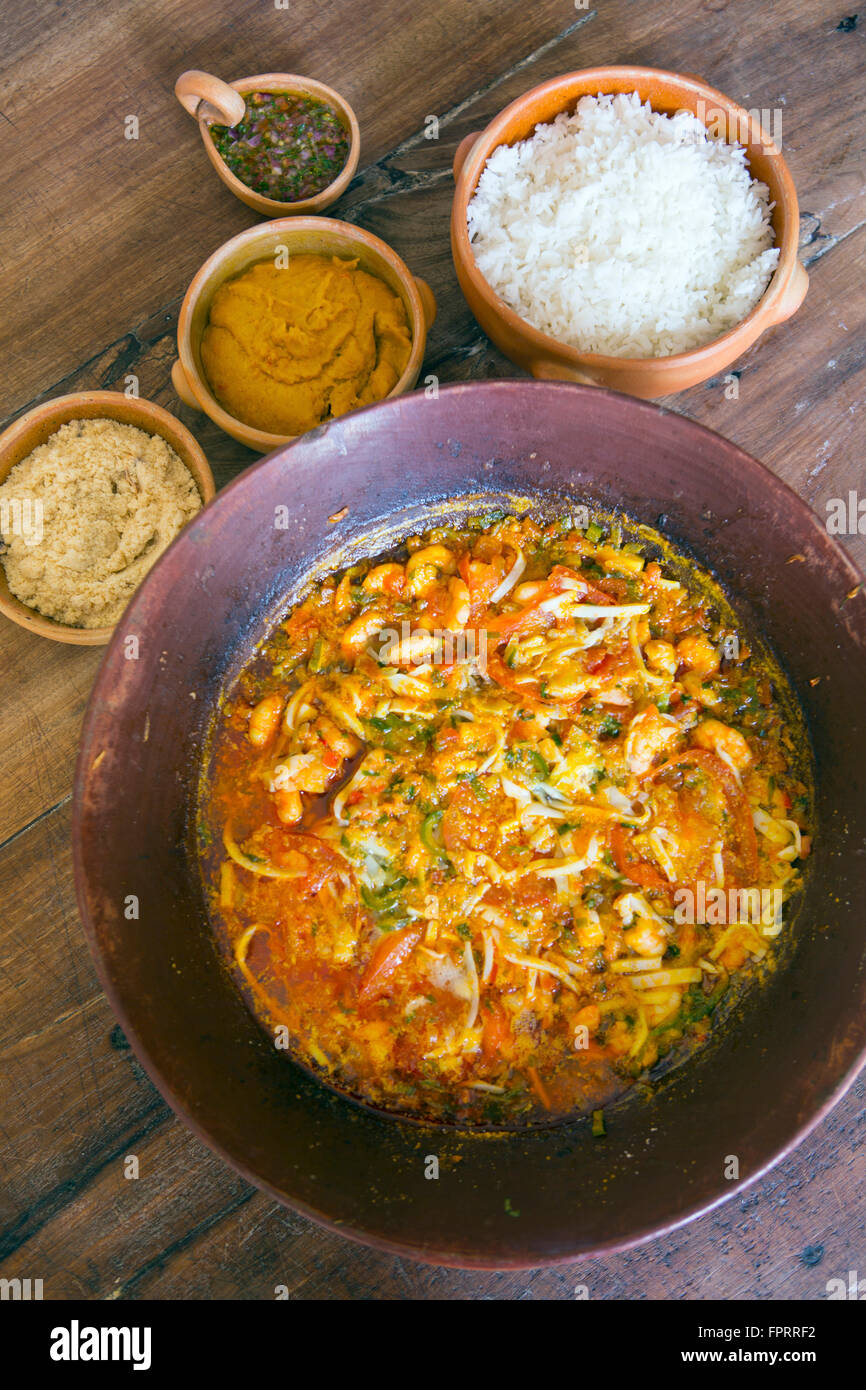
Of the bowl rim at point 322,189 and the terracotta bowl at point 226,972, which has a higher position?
the bowl rim at point 322,189

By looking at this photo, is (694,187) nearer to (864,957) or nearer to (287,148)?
(287,148)

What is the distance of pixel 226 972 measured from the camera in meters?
2.03

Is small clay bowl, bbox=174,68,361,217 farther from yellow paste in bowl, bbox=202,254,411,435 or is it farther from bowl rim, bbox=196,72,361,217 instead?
yellow paste in bowl, bbox=202,254,411,435

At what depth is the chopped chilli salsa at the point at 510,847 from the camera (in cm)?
199

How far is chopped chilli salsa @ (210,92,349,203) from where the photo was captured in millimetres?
2291

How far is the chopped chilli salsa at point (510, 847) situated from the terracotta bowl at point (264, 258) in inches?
19.4

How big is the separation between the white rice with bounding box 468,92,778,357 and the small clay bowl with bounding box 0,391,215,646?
82 centimetres

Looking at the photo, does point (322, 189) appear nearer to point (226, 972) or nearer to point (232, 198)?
point (232, 198)

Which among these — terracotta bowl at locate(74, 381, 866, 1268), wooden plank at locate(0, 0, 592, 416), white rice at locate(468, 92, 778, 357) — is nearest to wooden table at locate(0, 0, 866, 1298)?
wooden plank at locate(0, 0, 592, 416)

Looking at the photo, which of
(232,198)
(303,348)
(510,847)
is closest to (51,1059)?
(510,847)

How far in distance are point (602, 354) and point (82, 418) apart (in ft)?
4.15

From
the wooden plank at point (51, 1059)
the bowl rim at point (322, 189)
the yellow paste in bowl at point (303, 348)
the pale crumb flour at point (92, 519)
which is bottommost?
the wooden plank at point (51, 1059)

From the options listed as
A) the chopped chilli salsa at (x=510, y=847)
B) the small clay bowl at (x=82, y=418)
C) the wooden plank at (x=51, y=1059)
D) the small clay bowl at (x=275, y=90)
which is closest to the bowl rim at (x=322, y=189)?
the small clay bowl at (x=275, y=90)

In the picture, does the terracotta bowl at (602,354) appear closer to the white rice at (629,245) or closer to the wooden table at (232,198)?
the white rice at (629,245)
